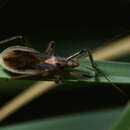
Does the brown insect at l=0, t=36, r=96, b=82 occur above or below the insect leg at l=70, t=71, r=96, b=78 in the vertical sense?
above

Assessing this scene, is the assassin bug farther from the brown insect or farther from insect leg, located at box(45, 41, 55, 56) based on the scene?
insect leg, located at box(45, 41, 55, 56)

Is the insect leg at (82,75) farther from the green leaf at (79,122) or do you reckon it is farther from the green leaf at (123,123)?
the green leaf at (123,123)

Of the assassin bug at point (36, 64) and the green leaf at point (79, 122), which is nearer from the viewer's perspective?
the assassin bug at point (36, 64)

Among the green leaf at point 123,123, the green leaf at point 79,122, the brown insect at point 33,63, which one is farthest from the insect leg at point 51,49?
the green leaf at point 123,123

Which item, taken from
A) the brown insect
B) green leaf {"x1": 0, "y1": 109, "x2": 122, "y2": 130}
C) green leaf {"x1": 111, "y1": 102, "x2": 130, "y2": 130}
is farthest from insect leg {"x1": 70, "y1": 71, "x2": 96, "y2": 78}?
green leaf {"x1": 111, "y1": 102, "x2": 130, "y2": 130}

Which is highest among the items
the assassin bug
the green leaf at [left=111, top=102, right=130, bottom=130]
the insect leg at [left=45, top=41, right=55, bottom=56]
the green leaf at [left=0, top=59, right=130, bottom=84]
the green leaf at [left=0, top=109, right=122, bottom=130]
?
the insect leg at [left=45, top=41, right=55, bottom=56]

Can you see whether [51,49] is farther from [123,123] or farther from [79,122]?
[123,123]
